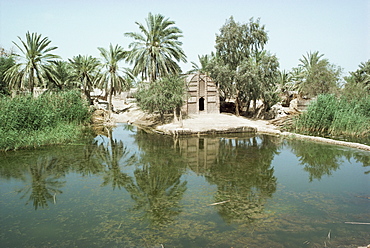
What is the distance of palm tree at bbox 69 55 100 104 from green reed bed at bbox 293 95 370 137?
22437 mm

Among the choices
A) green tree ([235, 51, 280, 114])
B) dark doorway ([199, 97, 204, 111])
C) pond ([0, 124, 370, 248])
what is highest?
green tree ([235, 51, 280, 114])

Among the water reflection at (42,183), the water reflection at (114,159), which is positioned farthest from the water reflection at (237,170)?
the water reflection at (42,183)

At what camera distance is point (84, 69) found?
32062 mm

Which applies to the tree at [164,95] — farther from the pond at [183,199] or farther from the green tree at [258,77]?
the pond at [183,199]

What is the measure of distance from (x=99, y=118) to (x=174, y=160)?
60.0 ft

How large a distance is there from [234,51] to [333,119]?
1355 cm

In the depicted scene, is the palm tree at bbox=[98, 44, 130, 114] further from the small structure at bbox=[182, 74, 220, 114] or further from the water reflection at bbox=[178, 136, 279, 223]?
the water reflection at bbox=[178, 136, 279, 223]

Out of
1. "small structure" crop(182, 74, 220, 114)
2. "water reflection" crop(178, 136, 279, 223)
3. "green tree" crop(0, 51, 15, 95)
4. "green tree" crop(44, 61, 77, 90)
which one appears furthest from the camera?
"green tree" crop(44, 61, 77, 90)

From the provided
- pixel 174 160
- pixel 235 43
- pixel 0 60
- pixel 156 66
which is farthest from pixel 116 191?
pixel 0 60

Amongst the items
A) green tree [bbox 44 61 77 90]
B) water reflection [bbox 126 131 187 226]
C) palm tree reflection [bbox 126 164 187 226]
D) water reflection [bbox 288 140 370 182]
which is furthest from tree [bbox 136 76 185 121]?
palm tree reflection [bbox 126 164 187 226]

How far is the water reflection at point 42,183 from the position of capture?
24.6ft

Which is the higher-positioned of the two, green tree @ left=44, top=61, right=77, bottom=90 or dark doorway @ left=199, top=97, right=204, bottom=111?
green tree @ left=44, top=61, right=77, bottom=90

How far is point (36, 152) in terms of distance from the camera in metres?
12.8

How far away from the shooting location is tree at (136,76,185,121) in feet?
76.8
